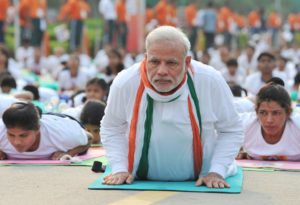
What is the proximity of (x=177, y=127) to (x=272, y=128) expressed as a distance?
1.56 m

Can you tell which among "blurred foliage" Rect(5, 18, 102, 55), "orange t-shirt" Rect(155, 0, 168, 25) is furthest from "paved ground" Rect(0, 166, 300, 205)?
"orange t-shirt" Rect(155, 0, 168, 25)

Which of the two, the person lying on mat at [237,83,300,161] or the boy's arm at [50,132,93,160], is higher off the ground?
the person lying on mat at [237,83,300,161]

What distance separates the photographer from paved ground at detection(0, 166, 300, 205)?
15.9ft

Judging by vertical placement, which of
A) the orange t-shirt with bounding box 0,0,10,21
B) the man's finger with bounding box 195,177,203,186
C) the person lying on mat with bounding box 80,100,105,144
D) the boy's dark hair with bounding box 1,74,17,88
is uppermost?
the orange t-shirt with bounding box 0,0,10,21

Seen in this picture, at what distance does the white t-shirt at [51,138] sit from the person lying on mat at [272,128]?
1.36 meters

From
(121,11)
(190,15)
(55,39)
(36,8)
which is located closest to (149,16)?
(190,15)

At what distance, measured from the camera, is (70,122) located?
6.64 metres

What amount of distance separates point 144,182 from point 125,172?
180 millimetres

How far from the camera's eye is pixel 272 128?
6516 millimetres

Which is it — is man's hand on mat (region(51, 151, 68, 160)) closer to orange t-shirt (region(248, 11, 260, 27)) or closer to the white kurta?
the white kurta

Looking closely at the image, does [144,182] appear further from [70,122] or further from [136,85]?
[70,122]

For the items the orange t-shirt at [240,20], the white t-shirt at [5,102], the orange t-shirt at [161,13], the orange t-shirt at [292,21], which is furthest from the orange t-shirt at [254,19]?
the white t-shirt at [5,102]

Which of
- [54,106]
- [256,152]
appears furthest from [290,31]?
[256,152]

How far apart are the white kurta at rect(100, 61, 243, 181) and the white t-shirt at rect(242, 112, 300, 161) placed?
4.38 ft
